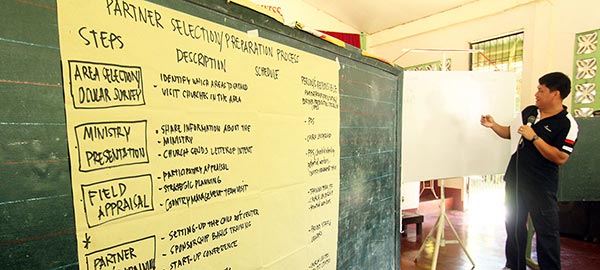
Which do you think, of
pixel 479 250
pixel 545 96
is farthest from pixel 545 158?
pixel 479 250

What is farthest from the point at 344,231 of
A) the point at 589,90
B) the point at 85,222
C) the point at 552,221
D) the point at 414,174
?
the point at 589,90

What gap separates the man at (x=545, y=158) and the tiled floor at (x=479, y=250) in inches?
24.2

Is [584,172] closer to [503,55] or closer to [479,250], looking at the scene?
[479,250]

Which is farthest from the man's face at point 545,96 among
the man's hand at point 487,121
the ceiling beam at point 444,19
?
the ceiling beam at point 444,19

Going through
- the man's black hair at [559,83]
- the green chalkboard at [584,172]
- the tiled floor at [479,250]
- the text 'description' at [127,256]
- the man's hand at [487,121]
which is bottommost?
the tiled floor at [479,250]

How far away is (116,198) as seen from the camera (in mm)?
498

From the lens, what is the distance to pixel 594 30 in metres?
3.15

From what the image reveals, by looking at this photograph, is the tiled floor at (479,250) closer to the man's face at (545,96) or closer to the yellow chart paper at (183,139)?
the man's face at (545,96)

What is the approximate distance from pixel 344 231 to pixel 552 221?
1828mm

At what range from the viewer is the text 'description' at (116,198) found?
0.47 m

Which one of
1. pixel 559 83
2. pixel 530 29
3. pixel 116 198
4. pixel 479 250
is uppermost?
pixel 530 29

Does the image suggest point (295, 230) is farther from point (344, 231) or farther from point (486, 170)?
point (486, 170)

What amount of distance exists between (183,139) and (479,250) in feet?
10.6

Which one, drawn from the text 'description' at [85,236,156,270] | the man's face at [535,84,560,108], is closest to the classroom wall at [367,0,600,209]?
the man's face at [535,84,560,108]
